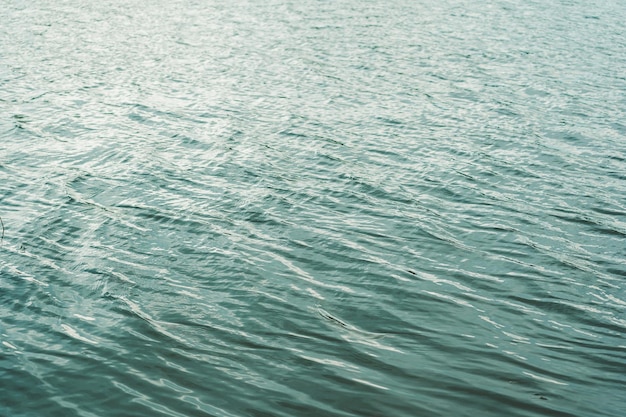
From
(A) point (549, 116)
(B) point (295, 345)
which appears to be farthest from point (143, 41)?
(B) point (295, 345)

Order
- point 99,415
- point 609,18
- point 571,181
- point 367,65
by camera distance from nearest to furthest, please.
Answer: point 99,415
point 571,181
point 367,65
point 609,18

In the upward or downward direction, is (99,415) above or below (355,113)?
below

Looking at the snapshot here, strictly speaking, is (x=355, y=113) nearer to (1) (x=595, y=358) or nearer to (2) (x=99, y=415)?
(1) (x=595, y=358)

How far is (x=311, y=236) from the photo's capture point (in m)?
16.2

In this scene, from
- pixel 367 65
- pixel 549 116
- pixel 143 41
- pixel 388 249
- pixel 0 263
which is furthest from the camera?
pixel 143 41

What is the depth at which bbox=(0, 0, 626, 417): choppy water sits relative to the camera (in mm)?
11094

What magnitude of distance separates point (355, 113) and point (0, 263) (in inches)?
560

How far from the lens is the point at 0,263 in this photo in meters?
14.7

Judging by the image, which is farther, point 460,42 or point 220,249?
point 460,42

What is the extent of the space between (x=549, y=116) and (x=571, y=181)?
21.7 ft

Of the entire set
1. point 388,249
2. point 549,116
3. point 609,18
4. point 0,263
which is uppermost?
point 609,18

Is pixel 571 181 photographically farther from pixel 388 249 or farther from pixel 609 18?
pixel 609 18

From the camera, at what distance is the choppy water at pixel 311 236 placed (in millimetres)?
11094

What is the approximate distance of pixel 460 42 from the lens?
128ft
